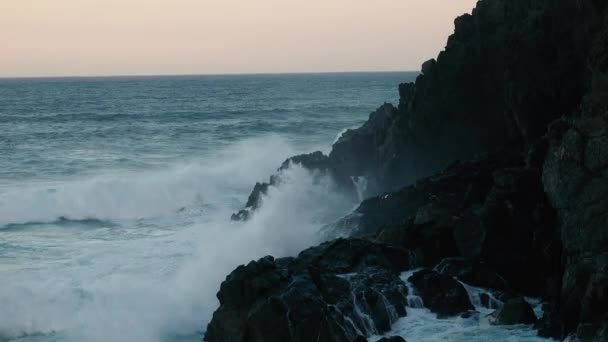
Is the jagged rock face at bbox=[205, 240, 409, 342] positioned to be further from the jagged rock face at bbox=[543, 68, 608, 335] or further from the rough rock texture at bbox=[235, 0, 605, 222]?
the rough rock texture at bbox=[235, 0, 605, 222]

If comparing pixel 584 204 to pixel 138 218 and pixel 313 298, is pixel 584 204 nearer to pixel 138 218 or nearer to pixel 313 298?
pixel 313 298

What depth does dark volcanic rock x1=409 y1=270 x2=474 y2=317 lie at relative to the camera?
23.1m

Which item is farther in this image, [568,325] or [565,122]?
[565,122]

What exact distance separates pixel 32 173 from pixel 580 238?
4536 cm

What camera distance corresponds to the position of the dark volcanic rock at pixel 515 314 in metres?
22.0


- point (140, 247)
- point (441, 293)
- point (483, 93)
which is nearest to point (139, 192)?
point (140, 247)

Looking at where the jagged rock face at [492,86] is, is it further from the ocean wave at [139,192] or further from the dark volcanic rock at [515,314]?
the ocean wave at [139,192]

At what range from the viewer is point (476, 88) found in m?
37.0

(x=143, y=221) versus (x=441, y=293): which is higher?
(x=441, y=293)

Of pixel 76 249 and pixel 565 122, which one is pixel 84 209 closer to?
pixel 76 249

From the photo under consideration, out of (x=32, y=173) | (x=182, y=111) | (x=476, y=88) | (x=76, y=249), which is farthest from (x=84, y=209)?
(x=182, y=111)

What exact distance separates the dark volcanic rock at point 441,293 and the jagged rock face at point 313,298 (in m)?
0.56

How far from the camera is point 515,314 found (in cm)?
2206

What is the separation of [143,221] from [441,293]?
2573 centimetres
